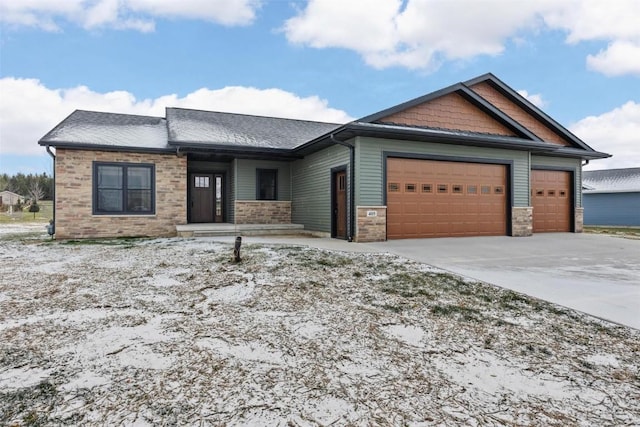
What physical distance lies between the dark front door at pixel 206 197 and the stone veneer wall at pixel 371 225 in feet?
22.5

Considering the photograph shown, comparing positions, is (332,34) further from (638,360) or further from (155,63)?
(638,360)

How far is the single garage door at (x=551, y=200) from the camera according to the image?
13547 mm

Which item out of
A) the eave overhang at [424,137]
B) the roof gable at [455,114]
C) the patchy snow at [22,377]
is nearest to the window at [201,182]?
the eave overhang at [424,137]

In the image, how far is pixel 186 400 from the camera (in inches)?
83.0

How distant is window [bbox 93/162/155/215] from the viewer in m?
11.6

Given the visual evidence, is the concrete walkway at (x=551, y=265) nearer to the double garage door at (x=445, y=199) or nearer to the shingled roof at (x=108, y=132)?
the double garage door at (x=445, y=199)

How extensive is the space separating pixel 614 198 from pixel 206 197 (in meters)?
23.8

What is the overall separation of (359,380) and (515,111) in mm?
14357

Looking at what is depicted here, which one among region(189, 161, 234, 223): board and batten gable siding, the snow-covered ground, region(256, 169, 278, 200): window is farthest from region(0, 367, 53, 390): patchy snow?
region(189, 161, 234, 223): board and batten gable siding

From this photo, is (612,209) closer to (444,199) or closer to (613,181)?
(613,181)

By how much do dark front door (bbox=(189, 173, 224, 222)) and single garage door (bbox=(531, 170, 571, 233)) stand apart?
1197cm

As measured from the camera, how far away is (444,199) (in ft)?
36.7

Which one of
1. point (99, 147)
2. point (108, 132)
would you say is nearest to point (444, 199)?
point (99, 147)

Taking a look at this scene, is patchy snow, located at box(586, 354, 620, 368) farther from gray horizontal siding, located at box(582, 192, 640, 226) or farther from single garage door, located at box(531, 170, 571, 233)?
gray horizontal siding, located at box(582, 192, 640, 226)
